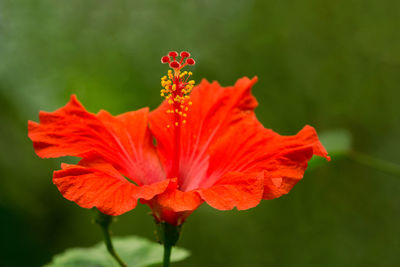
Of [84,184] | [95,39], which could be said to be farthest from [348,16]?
[84,184]

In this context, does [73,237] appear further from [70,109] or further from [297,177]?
[297,177]

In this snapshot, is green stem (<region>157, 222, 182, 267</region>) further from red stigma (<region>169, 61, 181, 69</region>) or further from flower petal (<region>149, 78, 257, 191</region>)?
red stigma (<region>169, 61, 181, 69</region>)

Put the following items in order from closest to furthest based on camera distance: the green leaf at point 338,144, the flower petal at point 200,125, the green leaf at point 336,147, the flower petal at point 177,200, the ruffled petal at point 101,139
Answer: the flower petal at point 177,200 → the ruffled petal at point 101,139 → the flower petal at point 200,125 → the green leaf at point 336,147 → the green leaf at point 338,144

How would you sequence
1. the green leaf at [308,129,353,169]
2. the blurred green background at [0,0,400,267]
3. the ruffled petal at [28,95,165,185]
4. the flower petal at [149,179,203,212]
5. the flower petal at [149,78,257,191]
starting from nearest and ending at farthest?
1. the flower petal at [149,179,203,212]
2. the ruffled petal at [28,95,165,185]
3. the flower petal at [149,78,257,191]
4. the green leaf at [308,129,353,169]
5. the blurred green background at [0,0,400,267]

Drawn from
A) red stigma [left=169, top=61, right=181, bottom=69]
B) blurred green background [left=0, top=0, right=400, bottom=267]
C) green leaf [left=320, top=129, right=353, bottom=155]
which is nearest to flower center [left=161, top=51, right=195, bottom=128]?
red stigma [left=169, top=61, right=181, bottom=69]

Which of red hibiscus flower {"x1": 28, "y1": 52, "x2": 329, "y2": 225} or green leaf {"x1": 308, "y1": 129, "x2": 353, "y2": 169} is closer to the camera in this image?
red hibiscus flower {"x1": 28, "y1": 52, "x2": 329, "y2": 225}

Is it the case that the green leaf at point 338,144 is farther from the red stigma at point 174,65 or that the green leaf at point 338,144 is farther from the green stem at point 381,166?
the red stigma at point 174,65

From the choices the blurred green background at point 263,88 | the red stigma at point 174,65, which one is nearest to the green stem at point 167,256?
the red stigma at point 174,65
